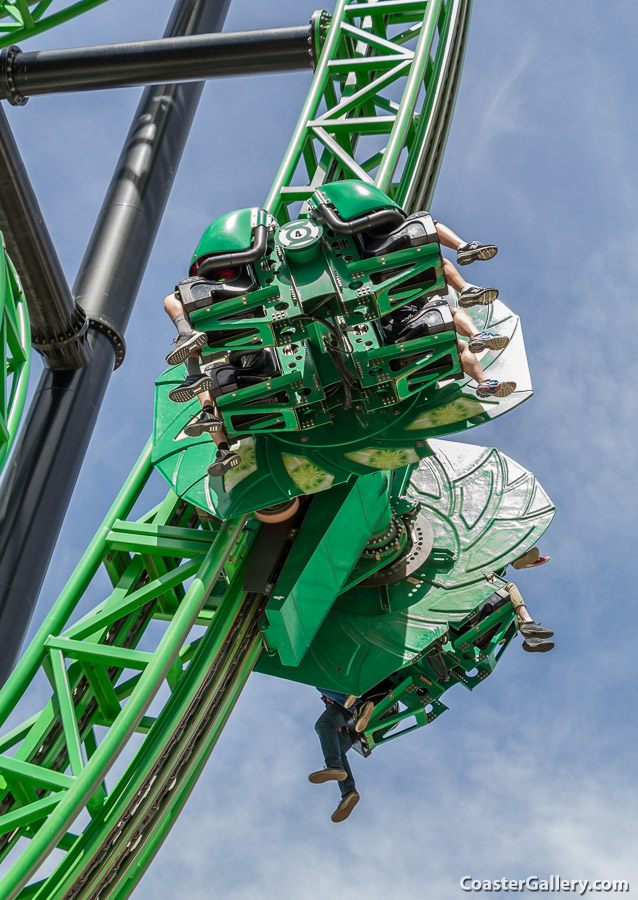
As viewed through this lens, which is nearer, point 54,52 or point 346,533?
point 346,533

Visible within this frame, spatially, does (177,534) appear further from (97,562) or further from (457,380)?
(457,380)

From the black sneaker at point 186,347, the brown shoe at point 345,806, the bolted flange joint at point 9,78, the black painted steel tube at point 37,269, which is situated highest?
the bolted flange joint at point 9,78

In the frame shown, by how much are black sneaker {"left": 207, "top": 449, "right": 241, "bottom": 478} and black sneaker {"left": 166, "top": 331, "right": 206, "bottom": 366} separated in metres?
0.98

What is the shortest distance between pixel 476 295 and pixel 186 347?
213cm

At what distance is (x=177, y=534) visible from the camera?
10.5 metres

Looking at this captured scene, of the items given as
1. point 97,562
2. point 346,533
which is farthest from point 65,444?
point 346,533

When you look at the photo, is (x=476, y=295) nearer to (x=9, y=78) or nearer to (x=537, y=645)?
(x=537, y=645)

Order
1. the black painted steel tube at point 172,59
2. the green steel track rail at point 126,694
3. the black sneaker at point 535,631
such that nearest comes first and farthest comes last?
the green steel track rail at point 126,694, the black sneaker at point 535,631, the black painted steel tube at point 172,59

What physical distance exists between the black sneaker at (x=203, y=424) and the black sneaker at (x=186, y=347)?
58cm

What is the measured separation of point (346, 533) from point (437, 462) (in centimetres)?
283

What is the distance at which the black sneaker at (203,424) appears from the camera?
9.46 m

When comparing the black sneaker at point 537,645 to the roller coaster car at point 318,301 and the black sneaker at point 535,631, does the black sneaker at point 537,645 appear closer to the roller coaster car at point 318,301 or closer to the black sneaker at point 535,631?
the black sneaker at point 535,631

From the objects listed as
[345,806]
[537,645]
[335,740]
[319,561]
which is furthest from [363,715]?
[319,561]

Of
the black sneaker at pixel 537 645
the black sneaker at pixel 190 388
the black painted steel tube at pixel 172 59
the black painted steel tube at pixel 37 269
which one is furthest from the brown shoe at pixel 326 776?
the black painted steel tube at pixel 172 59
